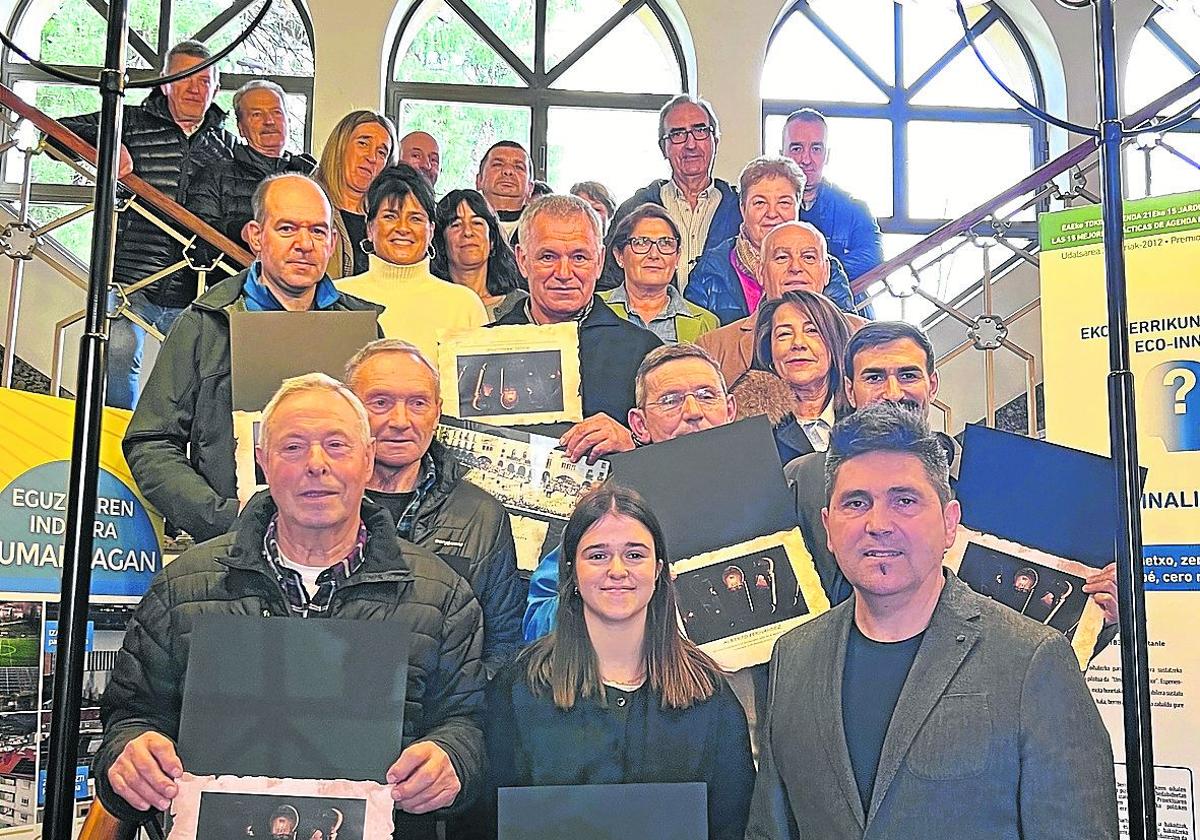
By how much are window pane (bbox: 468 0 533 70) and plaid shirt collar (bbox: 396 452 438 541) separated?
3.88 metres

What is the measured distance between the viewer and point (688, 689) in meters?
2.62

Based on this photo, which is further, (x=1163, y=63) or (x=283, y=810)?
(x=1163, y=63)

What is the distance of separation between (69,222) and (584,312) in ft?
4.25

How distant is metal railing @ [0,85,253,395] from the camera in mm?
2783

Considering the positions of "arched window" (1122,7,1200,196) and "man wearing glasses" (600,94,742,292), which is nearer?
"man wearing glasses" (600,94,742,292)

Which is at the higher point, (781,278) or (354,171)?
(354,171)

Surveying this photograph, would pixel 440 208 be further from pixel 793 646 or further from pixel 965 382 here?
pixel 965 382

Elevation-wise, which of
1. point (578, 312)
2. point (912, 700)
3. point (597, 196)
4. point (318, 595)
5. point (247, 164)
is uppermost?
point (247, 164)

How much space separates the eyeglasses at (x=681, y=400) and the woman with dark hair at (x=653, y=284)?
20 cm

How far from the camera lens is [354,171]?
3.36 m

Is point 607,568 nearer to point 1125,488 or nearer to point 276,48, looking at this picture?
point 1125,488

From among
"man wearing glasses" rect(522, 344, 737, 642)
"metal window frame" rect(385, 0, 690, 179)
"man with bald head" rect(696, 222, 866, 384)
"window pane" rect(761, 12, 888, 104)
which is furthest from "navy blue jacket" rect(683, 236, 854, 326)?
"window pane" rect(761, 12, 888, 104)

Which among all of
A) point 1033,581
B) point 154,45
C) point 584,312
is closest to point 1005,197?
point 1033,581

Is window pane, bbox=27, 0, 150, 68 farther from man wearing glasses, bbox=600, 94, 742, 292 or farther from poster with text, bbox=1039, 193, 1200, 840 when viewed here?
poster with text, bbox=1039, 193, 1200, 840
